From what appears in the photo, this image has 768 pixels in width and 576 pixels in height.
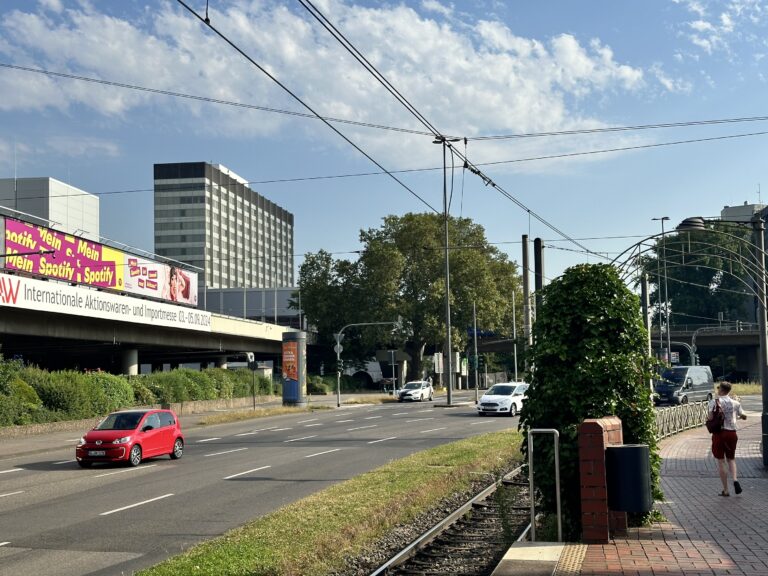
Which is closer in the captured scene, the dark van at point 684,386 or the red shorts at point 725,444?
the red shorts at point 725,444

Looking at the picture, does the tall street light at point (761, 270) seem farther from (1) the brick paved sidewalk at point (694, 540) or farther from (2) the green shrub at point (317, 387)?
(2) the green shrub at point (317, 387)

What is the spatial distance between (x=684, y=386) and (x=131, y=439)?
31094mm

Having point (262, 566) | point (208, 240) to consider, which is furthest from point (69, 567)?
point (208, 240)

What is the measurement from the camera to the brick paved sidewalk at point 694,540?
8.09 m

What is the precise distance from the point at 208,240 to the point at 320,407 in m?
114

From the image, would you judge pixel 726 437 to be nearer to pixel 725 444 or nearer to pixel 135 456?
pixel 725 444

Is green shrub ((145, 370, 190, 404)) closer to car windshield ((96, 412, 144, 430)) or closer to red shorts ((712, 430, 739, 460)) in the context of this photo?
car windshield ((96, 412, 144, 430))

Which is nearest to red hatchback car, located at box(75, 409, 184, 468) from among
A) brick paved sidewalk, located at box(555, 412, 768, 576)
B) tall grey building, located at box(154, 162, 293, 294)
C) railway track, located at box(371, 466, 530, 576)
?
railway track, located at box(371, 466, 530, 576)

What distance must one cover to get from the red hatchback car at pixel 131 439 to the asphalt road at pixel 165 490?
356 millimetres

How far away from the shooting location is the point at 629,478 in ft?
30.5

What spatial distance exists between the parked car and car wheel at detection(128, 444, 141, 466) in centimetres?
4109

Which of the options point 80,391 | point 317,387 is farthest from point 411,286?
point 80,391

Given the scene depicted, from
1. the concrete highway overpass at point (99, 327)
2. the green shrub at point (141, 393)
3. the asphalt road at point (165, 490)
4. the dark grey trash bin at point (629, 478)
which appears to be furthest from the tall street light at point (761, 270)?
the green shrub at point (141, 393)

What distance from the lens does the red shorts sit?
1345 cm
